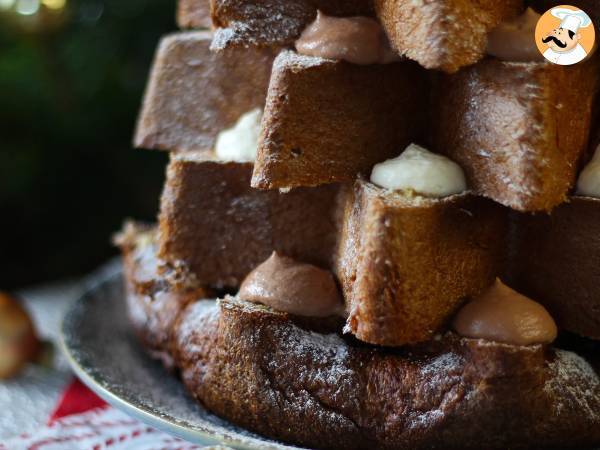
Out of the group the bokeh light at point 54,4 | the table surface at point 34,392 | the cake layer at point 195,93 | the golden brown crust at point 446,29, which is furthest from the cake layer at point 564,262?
the bokeh light at point 54,4

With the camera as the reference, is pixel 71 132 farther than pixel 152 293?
Yes

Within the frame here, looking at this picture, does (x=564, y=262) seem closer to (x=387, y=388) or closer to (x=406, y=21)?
(x=387, y=388)

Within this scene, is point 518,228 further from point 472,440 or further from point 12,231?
point 12,231

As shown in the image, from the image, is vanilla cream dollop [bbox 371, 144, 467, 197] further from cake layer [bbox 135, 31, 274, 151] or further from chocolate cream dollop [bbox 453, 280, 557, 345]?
cake layer [bbox 135, 31, 274, 151]

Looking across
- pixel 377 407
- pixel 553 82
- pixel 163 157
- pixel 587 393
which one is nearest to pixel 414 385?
pixel 377 407

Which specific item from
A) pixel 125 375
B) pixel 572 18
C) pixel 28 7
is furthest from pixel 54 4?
pixel 572 18

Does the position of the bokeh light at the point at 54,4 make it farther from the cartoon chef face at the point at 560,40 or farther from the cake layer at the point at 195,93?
the cartoon chef face at the point at 560,40
